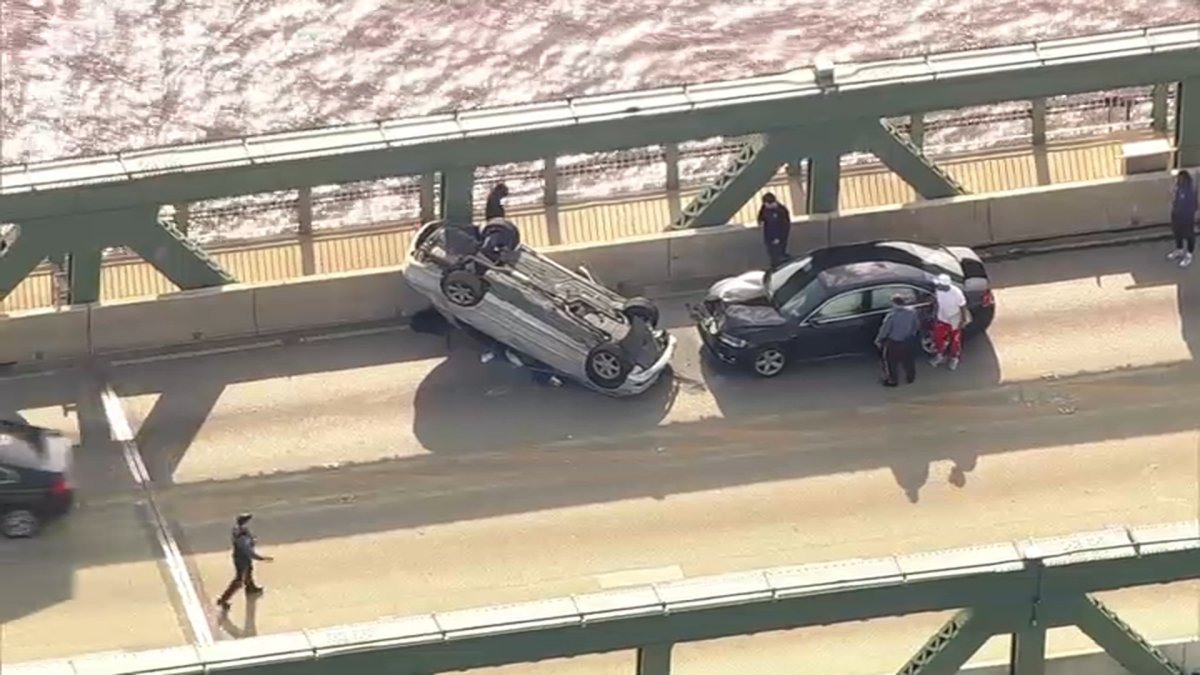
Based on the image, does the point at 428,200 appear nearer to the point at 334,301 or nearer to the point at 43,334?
the point at 334,301

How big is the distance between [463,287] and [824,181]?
471 cm

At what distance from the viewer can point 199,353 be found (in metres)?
30.2

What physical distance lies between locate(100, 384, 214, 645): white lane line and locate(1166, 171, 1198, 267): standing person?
41.4 feet

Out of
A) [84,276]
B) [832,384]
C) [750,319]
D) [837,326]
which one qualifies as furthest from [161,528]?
[837,326]

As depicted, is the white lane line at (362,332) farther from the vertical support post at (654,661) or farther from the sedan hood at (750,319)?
the vertical support post at (654,661)

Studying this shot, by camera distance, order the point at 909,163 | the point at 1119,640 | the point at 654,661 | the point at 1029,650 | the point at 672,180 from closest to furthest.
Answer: the point at 654,661
the point at 1029,650
the point at 1119,640
the point at 909,163
the point at 672,180

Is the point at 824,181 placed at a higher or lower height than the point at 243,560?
higher

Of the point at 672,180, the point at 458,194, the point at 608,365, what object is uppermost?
the point at 458,194

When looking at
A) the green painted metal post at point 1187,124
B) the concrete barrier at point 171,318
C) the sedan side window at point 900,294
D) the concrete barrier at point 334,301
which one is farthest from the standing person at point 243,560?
the green painted metal post at point 1187,124

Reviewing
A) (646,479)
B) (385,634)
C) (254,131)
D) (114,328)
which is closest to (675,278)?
(646,479)

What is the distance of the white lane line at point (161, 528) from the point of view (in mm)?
27125

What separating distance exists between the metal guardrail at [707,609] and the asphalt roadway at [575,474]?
269cm

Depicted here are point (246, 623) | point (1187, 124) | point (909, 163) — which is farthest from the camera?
point (1187, 124)

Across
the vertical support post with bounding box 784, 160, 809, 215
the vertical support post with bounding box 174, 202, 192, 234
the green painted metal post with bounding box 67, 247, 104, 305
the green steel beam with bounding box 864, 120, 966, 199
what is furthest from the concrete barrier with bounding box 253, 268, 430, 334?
the green steel beam with bounding box 864, 120, 966, 199
